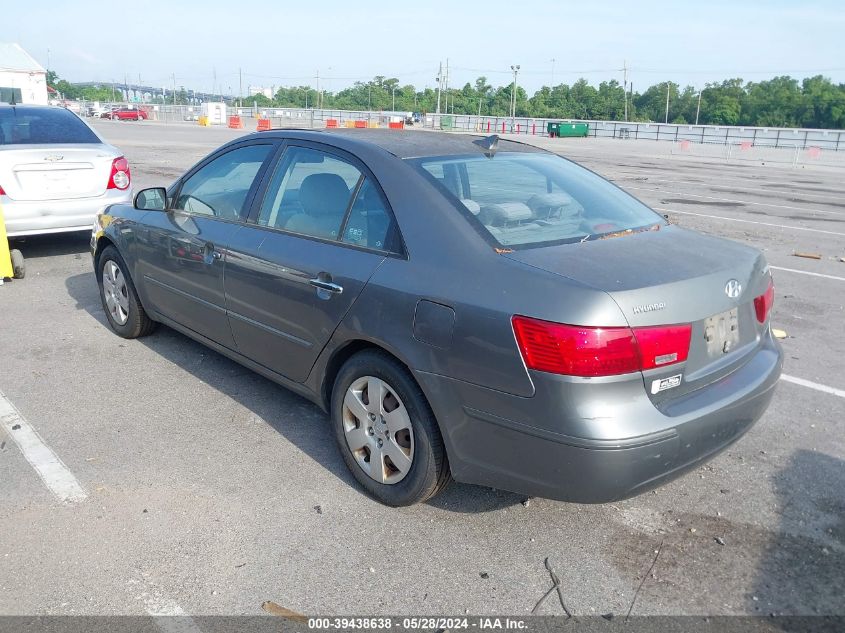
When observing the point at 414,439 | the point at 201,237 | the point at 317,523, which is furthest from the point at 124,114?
the point at 414,439

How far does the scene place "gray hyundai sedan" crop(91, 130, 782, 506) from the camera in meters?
2.73

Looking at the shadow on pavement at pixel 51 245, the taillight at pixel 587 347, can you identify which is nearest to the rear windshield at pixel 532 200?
the taillight at pixel 587 347

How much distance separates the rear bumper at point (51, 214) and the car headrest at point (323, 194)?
15.0 ft

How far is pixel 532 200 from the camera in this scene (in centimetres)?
364

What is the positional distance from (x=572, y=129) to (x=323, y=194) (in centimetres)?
5517

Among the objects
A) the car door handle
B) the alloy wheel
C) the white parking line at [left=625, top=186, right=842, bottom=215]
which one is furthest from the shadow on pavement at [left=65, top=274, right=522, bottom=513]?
the white parking line at [left=625, top=186, right=842, bottom=215]

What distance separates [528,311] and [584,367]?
29 cm

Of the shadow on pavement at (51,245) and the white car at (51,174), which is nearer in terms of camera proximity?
the white car at (51,174)

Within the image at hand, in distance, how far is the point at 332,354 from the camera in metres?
3.58

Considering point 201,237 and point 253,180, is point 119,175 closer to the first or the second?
point 201,237

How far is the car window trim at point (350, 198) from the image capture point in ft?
11.0

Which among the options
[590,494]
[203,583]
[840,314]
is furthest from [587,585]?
[840,314]

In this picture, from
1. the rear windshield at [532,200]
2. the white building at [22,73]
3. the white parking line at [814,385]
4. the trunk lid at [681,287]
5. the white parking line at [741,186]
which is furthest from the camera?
the white building at [22,73]

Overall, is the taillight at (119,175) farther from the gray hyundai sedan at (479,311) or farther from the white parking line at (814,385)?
the white parking line at (814,385)
